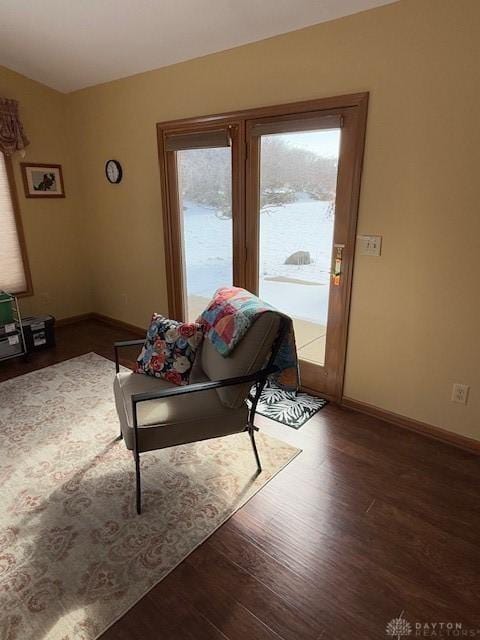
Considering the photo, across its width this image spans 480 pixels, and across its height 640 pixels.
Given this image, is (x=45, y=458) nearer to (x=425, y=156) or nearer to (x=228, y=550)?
(x=228, y=550)

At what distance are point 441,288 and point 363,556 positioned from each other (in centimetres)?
148

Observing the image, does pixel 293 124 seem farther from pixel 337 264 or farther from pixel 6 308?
pixel 6 308

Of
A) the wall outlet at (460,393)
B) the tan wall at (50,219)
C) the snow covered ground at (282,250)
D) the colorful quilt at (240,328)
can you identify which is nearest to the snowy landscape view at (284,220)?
the snow covered ground at (282,250)

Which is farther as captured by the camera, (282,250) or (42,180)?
(42,180)

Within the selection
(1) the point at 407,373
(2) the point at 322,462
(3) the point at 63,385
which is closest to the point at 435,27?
(1) the point at 407,373

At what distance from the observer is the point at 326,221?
8.85 feet

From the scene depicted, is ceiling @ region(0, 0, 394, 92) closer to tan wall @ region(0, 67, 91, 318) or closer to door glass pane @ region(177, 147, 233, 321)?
tan wall @ region(0, 67, 91, 318)

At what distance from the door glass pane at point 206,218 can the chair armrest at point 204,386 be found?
4.81 ft

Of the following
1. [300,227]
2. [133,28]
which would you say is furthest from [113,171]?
[300,227]

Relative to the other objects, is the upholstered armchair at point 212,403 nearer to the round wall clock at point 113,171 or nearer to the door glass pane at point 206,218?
the door glass pane at point 206,218

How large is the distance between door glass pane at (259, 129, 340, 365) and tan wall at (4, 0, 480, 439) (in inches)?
10.1

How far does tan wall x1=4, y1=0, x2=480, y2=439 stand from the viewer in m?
2.06

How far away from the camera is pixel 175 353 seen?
232 centimetres

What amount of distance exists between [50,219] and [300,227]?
3.00 metres
